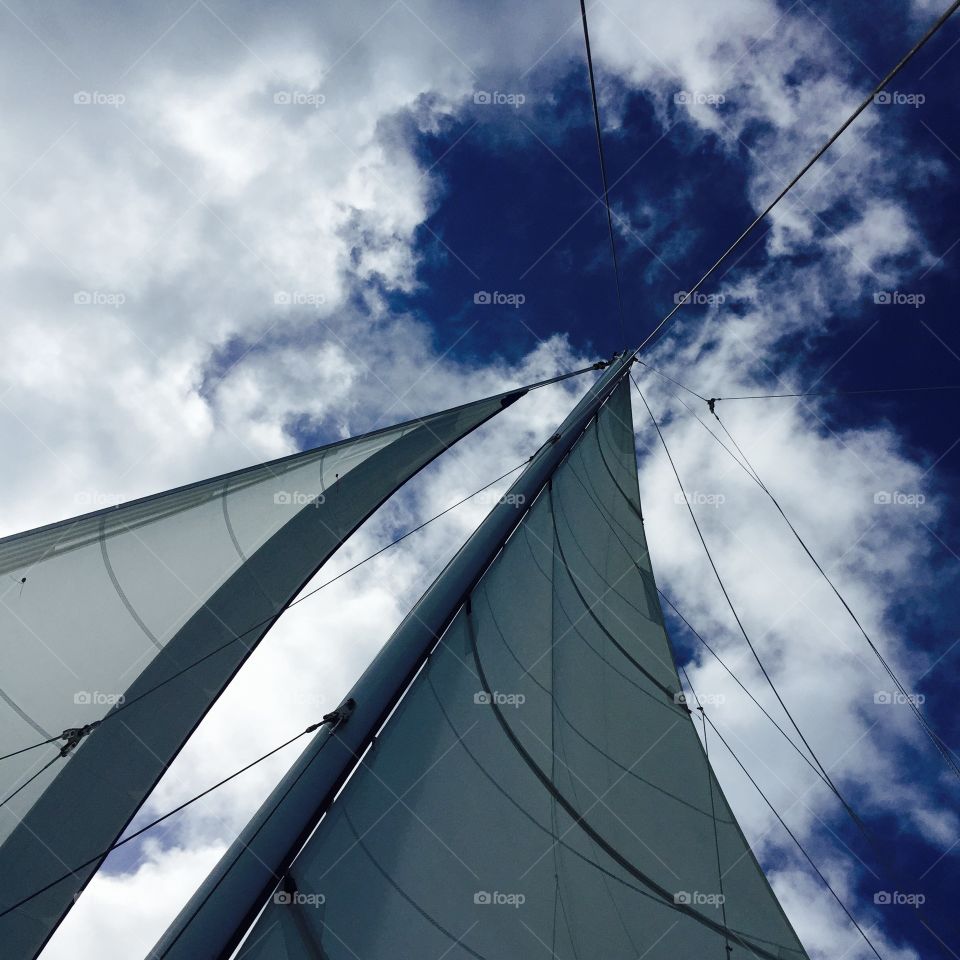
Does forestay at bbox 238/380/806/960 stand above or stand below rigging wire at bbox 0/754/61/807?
above

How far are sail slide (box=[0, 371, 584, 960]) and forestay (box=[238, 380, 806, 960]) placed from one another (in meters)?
1.61

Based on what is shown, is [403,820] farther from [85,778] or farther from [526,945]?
[85,778]

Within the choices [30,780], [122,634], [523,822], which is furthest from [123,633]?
[523,822]

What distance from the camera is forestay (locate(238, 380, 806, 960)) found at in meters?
2.78

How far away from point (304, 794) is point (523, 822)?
151cm

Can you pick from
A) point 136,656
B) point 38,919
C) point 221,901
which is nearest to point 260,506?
point 136,656

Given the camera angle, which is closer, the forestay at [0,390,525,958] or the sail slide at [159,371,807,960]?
the sail slide at [159,371,807,960]

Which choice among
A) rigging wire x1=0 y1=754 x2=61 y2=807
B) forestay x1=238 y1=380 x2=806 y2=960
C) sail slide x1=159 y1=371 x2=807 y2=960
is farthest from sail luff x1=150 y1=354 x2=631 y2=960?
rigging wire x1=0 y1=754 x2=61 y2=807

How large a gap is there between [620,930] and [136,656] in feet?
11.1

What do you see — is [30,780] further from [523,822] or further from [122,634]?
[523,822]

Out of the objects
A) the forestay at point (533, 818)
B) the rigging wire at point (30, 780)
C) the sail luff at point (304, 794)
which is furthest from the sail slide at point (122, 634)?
the forestay at point (533, 818)

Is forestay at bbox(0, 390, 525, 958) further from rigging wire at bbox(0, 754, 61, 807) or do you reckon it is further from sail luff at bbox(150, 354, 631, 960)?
sail luff at bbox(150, 354, 631, 960)

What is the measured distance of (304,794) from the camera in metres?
2.69

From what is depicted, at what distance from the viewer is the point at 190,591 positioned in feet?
14.3
